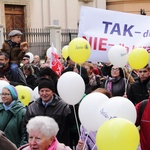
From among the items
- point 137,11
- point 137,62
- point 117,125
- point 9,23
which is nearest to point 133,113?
point 117,125

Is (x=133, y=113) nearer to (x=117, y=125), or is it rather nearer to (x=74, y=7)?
(x=117, y=125)

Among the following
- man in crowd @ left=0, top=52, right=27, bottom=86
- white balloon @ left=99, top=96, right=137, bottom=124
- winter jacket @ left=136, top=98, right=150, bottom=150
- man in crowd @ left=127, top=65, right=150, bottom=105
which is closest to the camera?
white balloon @ left=99, top=96, right=137, bottom=124

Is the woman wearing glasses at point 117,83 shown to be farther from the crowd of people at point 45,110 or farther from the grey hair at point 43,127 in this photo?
the grey hair at point 43,127

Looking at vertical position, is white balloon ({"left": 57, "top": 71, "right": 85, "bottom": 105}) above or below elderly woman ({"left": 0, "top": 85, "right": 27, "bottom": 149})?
above

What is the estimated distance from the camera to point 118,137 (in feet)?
10.1

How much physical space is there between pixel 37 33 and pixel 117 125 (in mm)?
18691

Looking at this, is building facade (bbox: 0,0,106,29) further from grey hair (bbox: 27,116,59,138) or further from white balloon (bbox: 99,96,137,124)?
grey hair (bbox: 27,116,59,138)

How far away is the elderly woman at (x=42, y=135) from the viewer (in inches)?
137

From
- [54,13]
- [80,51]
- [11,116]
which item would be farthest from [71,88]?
[54,13]

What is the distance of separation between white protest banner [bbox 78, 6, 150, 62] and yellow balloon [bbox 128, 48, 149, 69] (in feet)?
1.69

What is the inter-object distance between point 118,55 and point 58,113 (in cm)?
221

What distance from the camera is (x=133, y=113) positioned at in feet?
12.7

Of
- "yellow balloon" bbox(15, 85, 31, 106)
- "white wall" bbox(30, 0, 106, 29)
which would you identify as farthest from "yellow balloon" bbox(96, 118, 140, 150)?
"white wall" bbox(30, 0, 106, 29)

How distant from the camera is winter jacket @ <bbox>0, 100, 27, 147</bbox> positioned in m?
4.77
